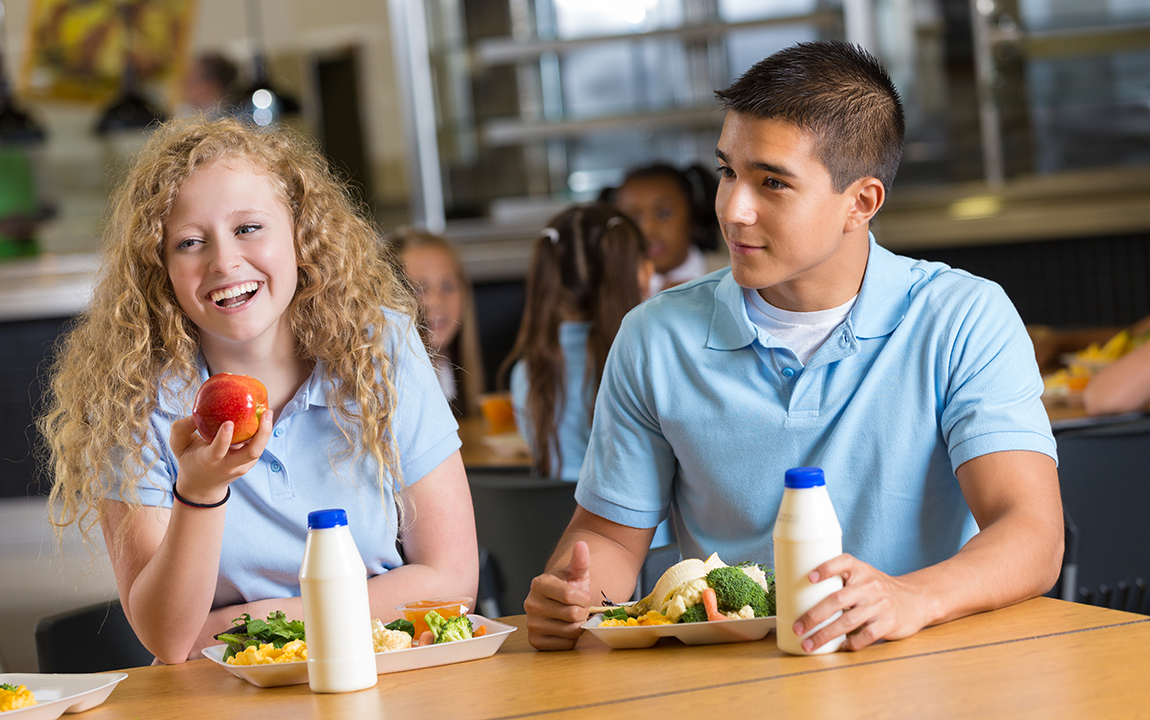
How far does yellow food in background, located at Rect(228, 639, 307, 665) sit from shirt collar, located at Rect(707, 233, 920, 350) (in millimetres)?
609

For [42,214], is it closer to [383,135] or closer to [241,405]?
[383,135]

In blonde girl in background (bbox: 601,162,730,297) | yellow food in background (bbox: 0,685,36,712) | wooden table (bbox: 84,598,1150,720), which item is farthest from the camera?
blonde girl in background (bbox: 601,162,730,297)

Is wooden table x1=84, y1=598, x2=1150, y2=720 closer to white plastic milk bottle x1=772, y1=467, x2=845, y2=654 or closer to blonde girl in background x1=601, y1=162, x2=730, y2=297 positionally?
white plastic milk bottle x1=772, y1=467, x2=845, y2=654

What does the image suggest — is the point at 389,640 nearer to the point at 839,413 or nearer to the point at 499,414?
the point at 839,413

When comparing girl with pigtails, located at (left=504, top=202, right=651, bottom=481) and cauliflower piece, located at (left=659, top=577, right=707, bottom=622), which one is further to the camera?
girl with pigtails, located at (left=504, top=202, right=651, bottom=481)

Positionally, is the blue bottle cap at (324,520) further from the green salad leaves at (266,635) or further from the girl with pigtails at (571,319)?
the girl with pigtails at (571,319)

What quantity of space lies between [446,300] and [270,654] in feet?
7.30

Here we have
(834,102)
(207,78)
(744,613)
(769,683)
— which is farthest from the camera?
(207,78)

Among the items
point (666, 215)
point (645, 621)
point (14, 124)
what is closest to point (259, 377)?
point (645, 621)

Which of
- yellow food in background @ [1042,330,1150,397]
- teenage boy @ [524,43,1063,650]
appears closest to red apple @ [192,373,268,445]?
teenage boy @ [524,43,1063,650]

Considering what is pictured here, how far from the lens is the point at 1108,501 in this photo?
77.8 inches

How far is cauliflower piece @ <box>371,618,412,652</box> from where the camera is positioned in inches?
43.3

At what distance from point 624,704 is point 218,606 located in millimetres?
715

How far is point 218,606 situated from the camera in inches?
57.7
